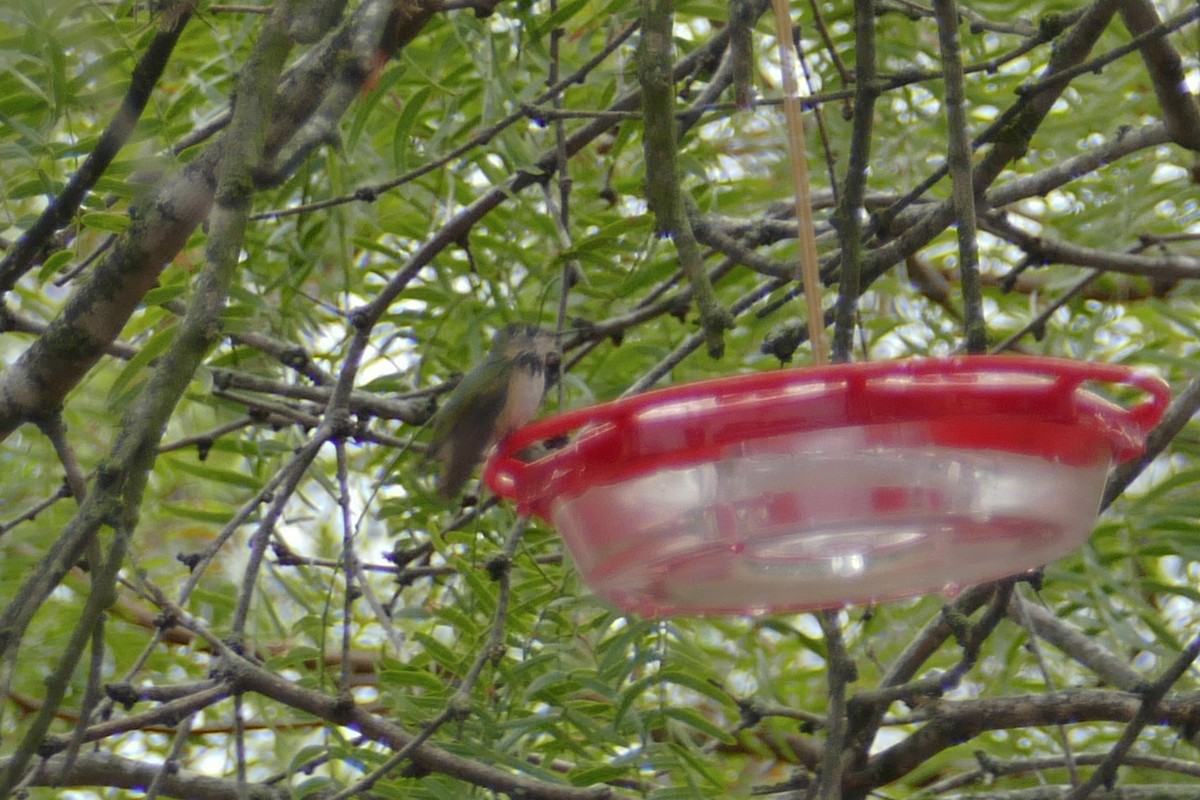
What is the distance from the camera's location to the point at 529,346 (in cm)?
237

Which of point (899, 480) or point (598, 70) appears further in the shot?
point (598, 70)

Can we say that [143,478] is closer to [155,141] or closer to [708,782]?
[708,782]

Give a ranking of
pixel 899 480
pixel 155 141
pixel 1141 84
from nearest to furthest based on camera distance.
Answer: pixel 899 480
pixel 155 141
pixel 1141 84

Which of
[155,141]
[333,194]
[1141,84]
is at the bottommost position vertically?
[333,194]

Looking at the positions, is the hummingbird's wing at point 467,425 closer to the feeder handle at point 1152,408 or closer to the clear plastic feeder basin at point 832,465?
the clear plastic feeder basin at point 832,465

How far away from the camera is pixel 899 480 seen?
1232 mm

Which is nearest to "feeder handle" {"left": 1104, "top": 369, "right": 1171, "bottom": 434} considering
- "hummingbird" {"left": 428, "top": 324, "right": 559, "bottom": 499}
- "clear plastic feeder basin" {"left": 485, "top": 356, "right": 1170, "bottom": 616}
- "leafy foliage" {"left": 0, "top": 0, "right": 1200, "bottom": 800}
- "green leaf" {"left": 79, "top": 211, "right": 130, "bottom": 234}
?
"clear plastic feeder basin" {"left": 485, "top": 356, "right": 1170, "bottom": 616}

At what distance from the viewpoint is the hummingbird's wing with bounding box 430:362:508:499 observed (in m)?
2.23

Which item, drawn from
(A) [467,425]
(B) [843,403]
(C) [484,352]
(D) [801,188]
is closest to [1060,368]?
(B) [843,403]

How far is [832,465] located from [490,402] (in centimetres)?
116

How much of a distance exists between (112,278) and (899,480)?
3.49 ft

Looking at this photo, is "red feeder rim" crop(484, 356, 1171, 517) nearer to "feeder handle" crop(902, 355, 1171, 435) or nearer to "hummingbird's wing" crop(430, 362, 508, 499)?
"feeder handle" crop(902, 355, 1171, 435)

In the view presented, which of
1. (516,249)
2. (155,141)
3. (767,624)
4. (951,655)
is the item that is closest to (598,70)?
(516,249)

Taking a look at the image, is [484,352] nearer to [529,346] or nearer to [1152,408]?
[529,346]
